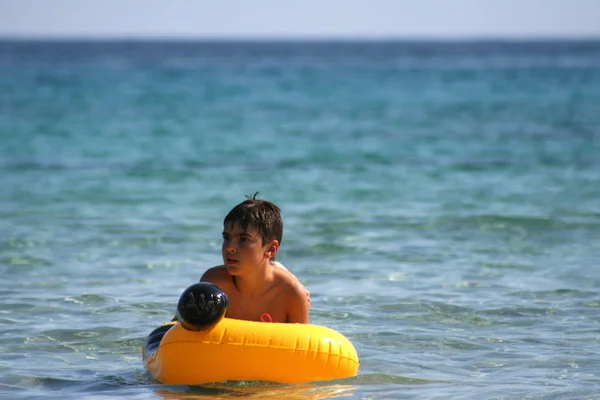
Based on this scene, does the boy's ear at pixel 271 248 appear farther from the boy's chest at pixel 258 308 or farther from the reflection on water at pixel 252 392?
the reflection on water at pixel 252 392

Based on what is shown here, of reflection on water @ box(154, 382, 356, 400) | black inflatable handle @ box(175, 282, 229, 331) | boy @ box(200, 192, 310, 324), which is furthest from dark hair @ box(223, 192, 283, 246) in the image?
reflection on water @ box(154, 382, 356, 400)

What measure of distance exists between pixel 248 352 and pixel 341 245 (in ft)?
12.6

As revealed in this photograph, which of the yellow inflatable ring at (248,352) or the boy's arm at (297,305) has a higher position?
the boy's arm at (297,305)

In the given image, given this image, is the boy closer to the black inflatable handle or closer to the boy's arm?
the boy's arm

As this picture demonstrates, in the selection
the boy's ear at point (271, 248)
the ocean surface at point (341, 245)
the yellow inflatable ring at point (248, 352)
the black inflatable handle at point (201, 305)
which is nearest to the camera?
the black inflatable handle at point (201, 305)

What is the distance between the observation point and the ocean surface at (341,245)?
16.3ft

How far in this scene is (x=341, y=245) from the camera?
8.05 metres

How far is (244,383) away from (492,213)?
556 cm

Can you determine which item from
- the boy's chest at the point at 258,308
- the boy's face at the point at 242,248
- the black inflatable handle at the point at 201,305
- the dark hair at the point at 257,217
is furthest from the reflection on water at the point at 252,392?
the dark hair at the point at 257,217

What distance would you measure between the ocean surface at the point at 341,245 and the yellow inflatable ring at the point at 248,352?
0.08 meters

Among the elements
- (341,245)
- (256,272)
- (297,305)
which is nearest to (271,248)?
(256,272)

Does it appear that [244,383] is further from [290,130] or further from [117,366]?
[290,130]

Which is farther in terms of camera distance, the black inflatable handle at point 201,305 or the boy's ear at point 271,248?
the boy's ear at point 271,248

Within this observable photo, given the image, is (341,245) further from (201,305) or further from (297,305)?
(201,305)
